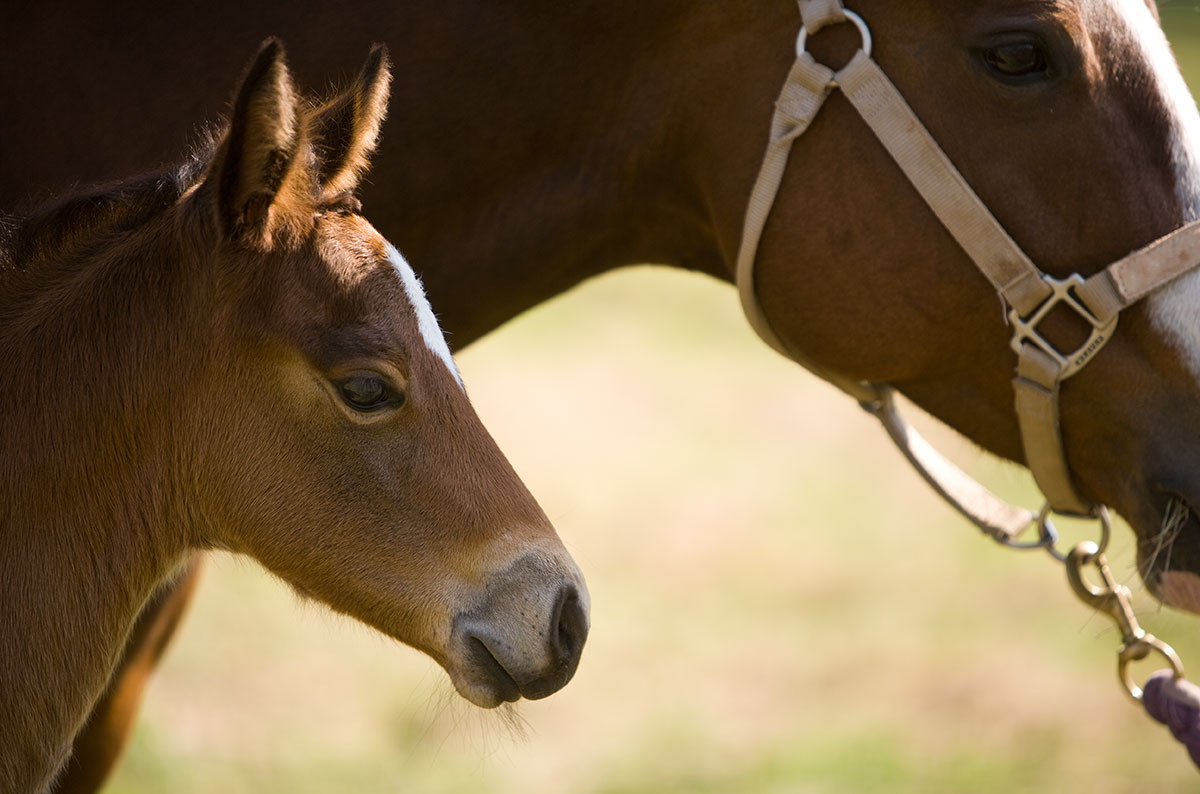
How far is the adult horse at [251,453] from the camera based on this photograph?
1.73m

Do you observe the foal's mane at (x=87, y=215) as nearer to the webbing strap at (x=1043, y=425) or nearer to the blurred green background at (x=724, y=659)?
the webbing strap at (x=1043, y=425)

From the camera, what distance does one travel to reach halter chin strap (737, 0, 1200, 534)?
191cm

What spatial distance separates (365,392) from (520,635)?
1.34 ft

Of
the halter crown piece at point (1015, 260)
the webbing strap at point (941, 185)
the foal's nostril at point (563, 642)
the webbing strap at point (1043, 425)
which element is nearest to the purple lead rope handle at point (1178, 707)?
the halter crown piece at point (1015, 260)

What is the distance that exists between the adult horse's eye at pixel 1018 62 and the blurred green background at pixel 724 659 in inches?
32.7

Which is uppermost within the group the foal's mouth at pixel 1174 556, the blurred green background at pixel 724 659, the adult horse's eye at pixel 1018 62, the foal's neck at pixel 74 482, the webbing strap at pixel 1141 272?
the adult horse's eye at pixel 1018 62

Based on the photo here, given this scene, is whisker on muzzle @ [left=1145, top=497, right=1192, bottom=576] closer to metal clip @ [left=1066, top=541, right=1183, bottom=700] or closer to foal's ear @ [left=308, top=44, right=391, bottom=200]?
metal clip @ [left=1066, top=541, right=1183, bottom=700]

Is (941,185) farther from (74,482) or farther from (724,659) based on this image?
(724,659)

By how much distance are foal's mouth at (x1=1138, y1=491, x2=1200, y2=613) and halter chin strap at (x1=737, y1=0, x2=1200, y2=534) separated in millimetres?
169

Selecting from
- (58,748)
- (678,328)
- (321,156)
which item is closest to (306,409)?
(321,156)

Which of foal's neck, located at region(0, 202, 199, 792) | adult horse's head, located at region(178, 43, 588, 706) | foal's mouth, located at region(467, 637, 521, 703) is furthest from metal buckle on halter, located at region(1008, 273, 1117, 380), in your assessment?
foal's neck, located at region(0, 202, 199, 792)

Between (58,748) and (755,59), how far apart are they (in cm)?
155

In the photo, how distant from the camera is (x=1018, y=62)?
1956mm

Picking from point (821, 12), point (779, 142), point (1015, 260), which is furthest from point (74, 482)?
point (1015, 260)
